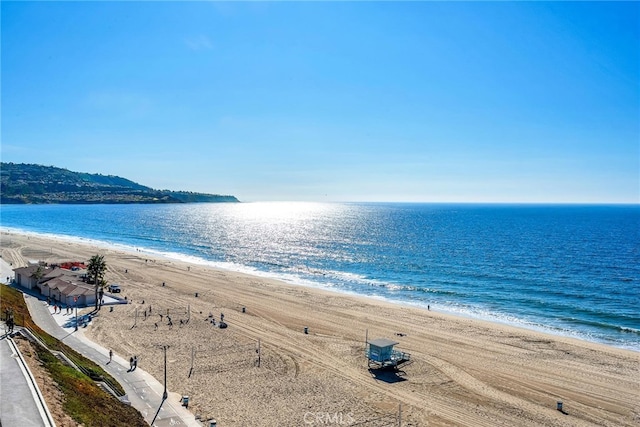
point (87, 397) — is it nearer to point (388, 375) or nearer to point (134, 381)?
point (134, 381)

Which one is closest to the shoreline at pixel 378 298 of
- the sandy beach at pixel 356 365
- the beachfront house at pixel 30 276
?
the sandy beach at pixel 356 365

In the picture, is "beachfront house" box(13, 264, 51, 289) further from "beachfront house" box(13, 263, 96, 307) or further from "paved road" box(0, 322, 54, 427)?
"paved road" box(0, 322, 54, 427)

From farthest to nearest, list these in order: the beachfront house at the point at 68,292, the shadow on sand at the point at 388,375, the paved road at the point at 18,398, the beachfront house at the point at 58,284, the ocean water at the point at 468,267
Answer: the ocean water at the point at 468,267 < the beachfront house at the point at 58,284 < the beachfront house at the point at 68,292 < the shadow on sand at the point at 388,375 < the paved road at the point at 18,398

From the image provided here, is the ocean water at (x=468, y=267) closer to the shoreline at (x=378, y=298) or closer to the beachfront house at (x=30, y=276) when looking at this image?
the shoreline at (x=378, y=298)

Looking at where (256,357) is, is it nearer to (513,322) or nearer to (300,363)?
(300,363)
